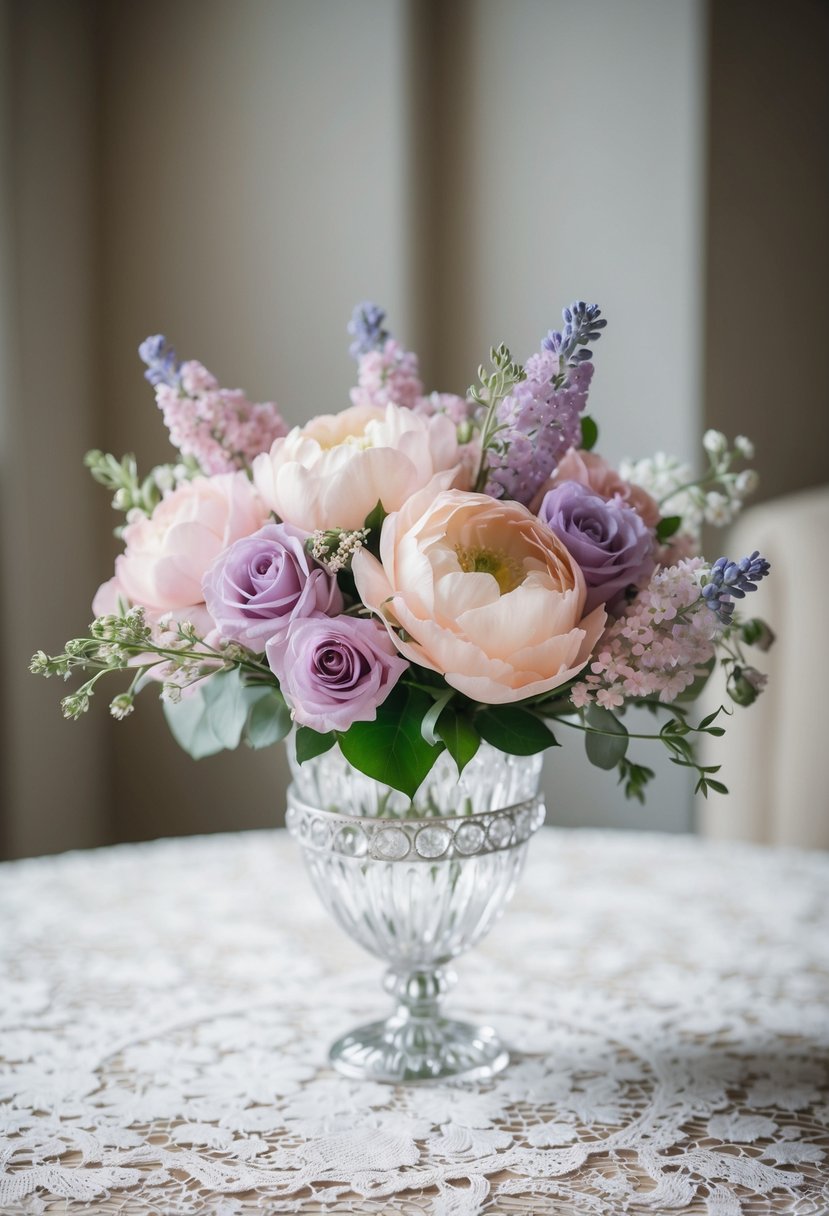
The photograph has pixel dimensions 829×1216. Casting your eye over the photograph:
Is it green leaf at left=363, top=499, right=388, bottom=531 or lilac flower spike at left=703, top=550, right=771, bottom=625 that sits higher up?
green leaf at left=363, top=499, right=388, bottom=531

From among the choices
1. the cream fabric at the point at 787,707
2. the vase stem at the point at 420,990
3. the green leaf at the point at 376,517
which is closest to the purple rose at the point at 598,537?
the green leaf at the point at 376,517

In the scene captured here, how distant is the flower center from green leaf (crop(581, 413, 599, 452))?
0.21 m

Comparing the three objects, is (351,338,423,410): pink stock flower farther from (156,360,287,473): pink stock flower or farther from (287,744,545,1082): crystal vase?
(287,744,545,1082): crystal vase

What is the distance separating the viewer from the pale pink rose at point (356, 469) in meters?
0.79

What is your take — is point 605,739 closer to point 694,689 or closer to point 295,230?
point 694,689

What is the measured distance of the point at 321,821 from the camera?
0.91 meters

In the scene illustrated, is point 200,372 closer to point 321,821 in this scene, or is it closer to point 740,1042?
point 321,821

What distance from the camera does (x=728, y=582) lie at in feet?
2.46

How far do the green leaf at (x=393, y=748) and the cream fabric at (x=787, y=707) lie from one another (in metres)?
1.24

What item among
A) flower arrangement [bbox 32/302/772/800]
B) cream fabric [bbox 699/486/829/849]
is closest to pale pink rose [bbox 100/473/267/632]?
flower arrangement [bbox 32/302/772/800]

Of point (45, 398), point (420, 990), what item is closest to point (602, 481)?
point (420, 990)

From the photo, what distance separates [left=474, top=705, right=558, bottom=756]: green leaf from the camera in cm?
81

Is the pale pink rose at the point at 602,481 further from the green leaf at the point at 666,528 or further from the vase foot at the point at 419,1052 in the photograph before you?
the vase foot at the point at 419,1052

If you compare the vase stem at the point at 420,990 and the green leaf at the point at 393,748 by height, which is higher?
the green leaf at the point at 393,748
